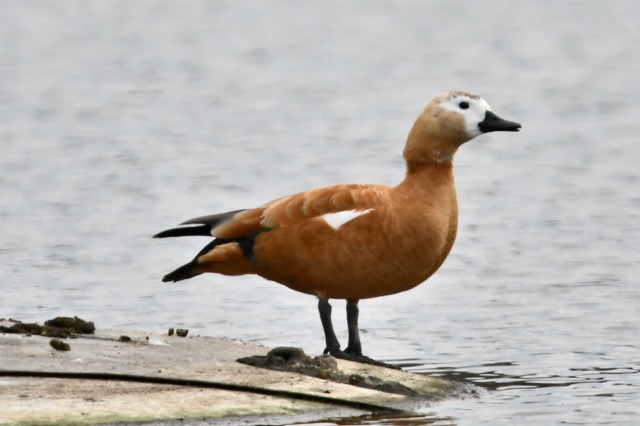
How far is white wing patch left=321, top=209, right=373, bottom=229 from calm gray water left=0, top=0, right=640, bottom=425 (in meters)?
1.31

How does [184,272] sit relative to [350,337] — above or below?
above

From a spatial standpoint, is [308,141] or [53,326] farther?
[308,141]

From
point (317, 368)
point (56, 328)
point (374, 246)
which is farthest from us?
point (56, 328)

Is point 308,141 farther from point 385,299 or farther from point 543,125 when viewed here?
point 385,299

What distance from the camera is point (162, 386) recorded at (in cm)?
885

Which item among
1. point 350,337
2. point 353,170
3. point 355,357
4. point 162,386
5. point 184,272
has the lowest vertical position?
point 162,386

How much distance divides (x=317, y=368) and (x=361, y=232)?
3.01 ft

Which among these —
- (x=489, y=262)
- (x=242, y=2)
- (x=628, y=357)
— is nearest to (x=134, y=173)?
(x=489, y=262)

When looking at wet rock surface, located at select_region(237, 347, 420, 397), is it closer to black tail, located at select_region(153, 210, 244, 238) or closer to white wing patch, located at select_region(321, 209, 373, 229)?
white wing patch, located at select_region(321, 209, 373, 229)

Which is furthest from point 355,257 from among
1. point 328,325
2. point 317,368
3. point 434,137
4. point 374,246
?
point 434,137

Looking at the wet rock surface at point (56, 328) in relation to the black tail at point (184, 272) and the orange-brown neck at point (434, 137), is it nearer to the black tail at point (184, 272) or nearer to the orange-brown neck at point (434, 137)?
the black tail at point (184, 272)

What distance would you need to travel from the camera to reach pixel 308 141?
71.3 feet

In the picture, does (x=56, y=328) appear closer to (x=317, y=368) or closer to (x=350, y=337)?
(x=317, y=368)

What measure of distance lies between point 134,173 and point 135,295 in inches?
233
